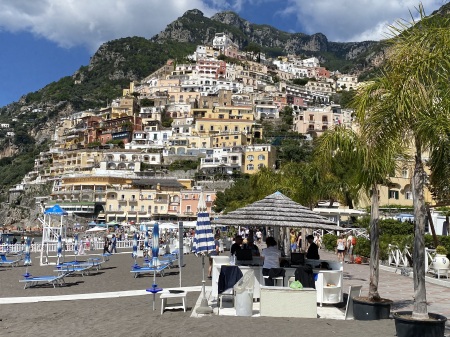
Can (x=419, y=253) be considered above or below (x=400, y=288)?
above

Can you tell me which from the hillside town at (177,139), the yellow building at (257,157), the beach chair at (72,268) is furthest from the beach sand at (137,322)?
the yellow building at (257,157)

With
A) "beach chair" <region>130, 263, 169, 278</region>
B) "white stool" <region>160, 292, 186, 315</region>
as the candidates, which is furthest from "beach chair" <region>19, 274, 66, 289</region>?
"white stool" <region>160, 292, 186, 315</region>

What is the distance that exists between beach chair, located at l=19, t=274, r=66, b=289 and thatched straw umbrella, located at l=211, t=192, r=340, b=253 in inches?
259

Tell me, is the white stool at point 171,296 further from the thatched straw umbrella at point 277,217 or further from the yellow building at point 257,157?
the yellow building at point 257,157

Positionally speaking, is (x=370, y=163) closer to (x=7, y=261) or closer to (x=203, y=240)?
(x=203, y=240)

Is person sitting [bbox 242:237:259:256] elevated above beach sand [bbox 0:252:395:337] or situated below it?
above

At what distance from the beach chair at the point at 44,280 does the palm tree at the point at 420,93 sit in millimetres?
11555

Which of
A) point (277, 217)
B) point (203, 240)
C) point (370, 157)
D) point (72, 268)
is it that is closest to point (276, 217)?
point (277, 217)

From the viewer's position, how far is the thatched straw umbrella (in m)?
10.6

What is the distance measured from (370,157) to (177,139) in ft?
294

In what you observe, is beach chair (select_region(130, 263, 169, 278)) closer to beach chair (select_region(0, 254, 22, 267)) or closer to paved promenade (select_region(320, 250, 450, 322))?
paved promenade (select_region(320, 250, 450, 322))

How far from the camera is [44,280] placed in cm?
1494

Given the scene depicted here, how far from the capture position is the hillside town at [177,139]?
77375mm

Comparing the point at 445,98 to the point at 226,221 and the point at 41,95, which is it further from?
the point at 41,95
